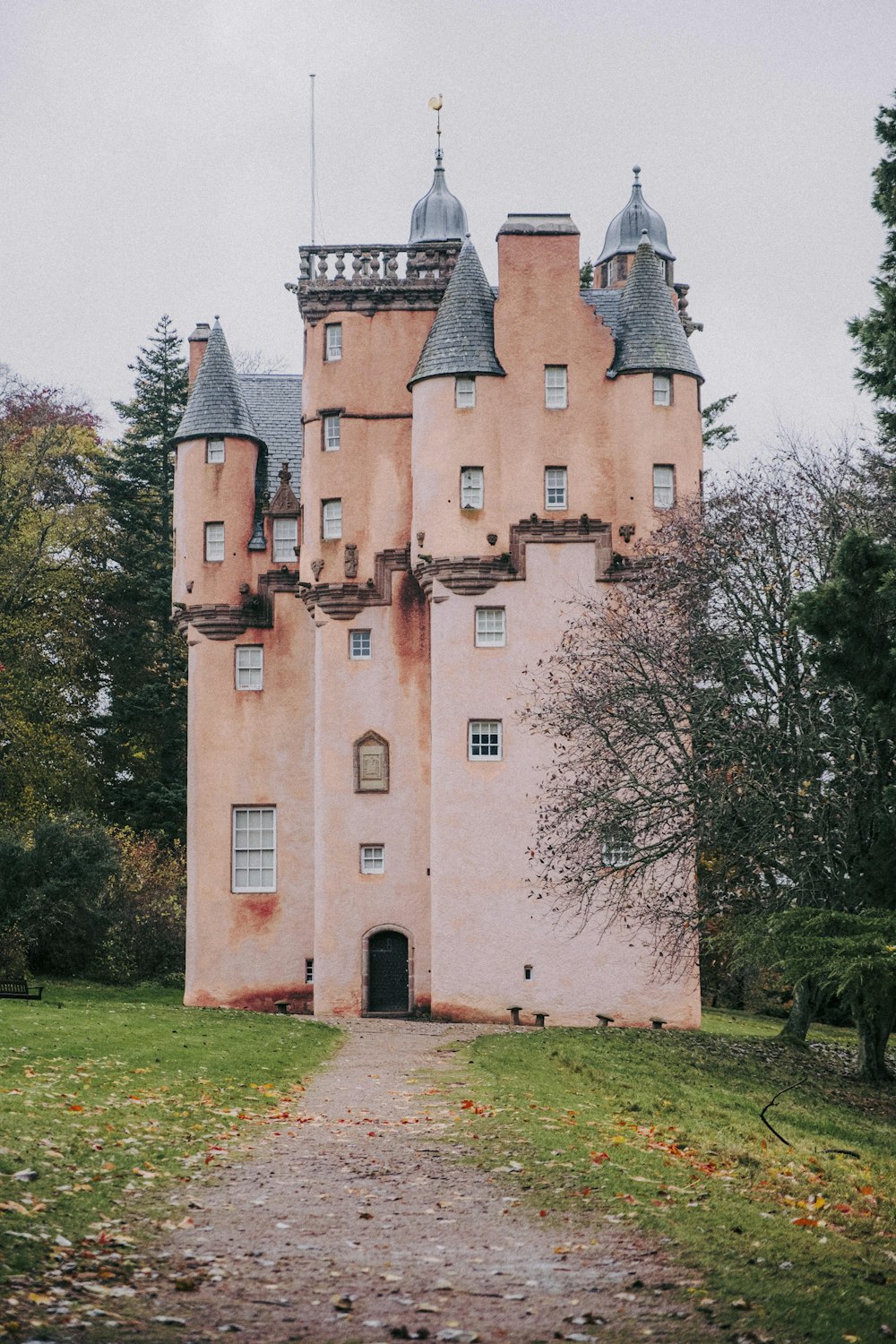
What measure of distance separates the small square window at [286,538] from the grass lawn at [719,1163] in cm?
1708

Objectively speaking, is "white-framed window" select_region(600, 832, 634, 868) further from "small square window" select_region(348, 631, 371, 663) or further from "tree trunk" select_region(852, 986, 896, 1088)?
"small square window" select_region(348, 631, 371, 663)

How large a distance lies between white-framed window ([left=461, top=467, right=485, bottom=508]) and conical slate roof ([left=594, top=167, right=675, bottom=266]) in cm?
1620

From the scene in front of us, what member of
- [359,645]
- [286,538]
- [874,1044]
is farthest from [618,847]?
[286,538]

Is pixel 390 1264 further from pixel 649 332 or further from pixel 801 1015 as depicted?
pixel 649 332

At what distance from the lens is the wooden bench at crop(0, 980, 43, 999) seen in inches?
1334

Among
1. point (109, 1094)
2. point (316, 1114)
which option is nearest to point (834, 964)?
point (316, 1114)

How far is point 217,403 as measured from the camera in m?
42.4

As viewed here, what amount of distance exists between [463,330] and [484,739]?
984 centimetres

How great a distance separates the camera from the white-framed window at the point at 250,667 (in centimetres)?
4103

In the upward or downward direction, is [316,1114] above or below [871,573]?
below

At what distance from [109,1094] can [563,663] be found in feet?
53.8

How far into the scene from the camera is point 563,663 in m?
32.2

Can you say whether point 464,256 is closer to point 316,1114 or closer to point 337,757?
point 337,757

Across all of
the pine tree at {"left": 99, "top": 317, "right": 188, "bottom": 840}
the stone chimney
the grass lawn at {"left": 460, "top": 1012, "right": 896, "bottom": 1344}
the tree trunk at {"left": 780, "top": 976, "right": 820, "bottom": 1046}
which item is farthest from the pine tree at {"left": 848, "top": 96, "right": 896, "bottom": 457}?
the pine tree at {"left": 99, "top": 317, "right": 188, "bottom": 840}
